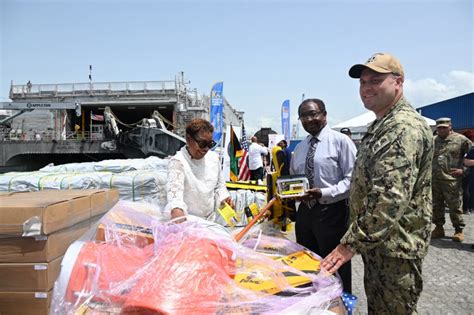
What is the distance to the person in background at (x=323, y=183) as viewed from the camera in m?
2.57

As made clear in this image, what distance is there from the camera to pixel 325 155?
2.67 m

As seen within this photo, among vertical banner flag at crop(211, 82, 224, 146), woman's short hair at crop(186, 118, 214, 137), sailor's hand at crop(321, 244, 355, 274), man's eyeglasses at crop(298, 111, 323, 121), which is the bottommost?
sailor's hand at crop(321, 244, 355, 274)

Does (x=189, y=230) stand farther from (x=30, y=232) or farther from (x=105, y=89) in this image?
(x=105, y=89)

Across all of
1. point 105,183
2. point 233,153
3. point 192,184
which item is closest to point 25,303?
point 192,184

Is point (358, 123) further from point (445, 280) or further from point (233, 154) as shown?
point (445, 280)

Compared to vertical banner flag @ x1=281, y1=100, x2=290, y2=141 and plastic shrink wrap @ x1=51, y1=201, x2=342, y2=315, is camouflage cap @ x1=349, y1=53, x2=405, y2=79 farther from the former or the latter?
vertical banner flag @ x1=281, y1=100, x2=290, y2=141

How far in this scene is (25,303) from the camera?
1764 mm

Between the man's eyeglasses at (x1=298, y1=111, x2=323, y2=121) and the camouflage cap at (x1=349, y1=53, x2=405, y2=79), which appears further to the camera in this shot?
the man's eyeglasses at (x1=298, y1=111, x2=323, y2=121)

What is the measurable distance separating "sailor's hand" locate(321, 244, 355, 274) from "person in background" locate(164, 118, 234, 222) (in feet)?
3.32

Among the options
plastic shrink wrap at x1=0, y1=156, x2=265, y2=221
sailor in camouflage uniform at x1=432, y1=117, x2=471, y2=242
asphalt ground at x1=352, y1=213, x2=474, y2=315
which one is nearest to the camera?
asphalt ground at x1=352, y1=213, x2=474, y2=315

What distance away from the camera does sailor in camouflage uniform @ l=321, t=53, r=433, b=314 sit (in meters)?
1.59

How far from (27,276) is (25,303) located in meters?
0.15

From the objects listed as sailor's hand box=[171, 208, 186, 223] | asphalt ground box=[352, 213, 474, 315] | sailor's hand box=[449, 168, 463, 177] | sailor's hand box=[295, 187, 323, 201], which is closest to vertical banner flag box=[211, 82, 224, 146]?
sailor's hand box=[449, 168, 463, 177]

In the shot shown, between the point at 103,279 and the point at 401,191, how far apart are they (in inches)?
56.5
